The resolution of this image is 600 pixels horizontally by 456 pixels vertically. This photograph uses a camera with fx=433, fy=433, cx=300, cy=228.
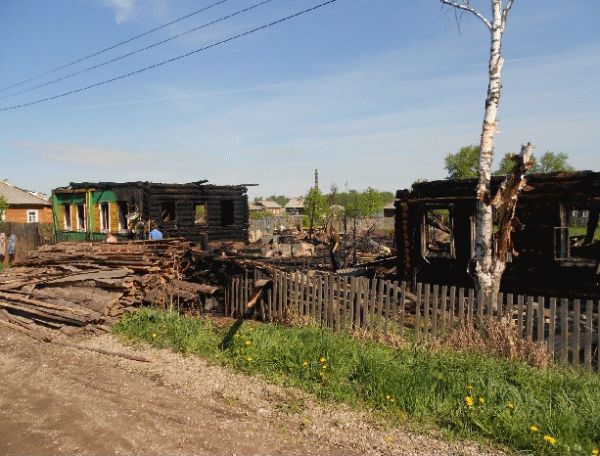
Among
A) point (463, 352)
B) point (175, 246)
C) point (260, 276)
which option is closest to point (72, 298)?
point (175, 246)

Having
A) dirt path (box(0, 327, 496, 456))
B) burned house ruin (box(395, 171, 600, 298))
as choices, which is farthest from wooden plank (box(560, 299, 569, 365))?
dirt path (box(0, 327, 496, 456))

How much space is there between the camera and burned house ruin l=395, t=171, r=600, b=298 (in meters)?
10.3

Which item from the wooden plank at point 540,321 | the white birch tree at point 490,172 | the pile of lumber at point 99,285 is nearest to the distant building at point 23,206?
the pile of lumber at point 99,285

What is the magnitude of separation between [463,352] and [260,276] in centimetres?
480

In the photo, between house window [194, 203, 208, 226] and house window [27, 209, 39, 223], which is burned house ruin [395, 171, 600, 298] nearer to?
house window [194, 203, 208, 226]

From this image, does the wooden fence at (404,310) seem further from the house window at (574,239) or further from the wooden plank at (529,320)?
the house window at (574,239)

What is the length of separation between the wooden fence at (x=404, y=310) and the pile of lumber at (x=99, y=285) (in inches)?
62.1

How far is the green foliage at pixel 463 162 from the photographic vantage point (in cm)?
7431

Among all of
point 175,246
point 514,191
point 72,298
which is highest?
point 514,191

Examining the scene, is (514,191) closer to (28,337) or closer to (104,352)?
(104,352)

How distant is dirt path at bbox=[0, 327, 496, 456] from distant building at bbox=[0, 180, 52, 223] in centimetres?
3876

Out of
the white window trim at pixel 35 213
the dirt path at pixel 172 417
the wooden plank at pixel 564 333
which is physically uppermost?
the white window trim at pixel 35 213

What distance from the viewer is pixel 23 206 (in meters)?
40.4

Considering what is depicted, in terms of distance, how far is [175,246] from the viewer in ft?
37.1
